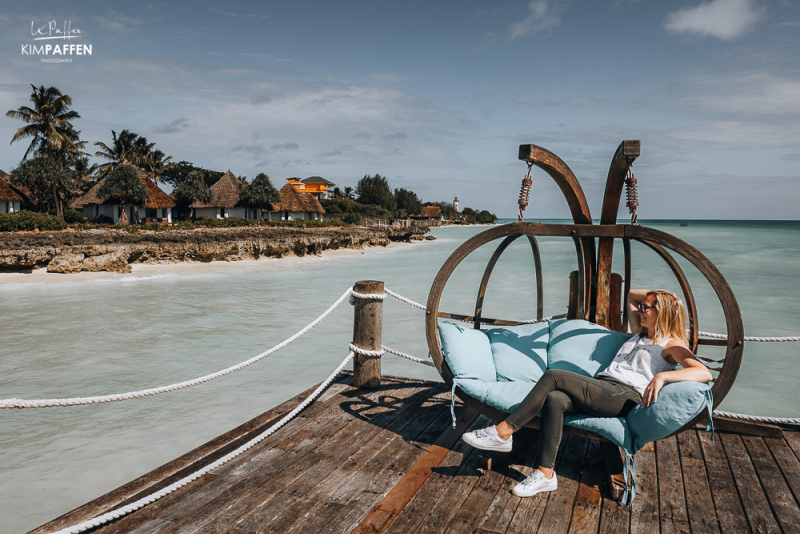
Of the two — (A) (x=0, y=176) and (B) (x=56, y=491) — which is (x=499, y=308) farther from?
(A) (x=0, y=176)

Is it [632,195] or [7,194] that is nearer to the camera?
[632,195]

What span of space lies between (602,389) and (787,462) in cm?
142

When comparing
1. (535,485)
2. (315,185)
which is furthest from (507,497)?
(315,185)

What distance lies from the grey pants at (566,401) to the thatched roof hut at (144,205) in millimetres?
37548

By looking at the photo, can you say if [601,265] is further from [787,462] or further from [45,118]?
[45,118]

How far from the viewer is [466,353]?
121 inches

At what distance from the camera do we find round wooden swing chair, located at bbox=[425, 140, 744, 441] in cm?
264

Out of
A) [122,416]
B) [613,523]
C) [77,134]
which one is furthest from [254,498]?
[77,134]

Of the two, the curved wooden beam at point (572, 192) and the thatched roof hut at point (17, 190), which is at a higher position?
the thatched roof hut at point (17, 190)

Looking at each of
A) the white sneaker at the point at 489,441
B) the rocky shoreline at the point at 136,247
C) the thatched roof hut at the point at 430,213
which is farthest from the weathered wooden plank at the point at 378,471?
the thatched roof hut at the point at 430,213

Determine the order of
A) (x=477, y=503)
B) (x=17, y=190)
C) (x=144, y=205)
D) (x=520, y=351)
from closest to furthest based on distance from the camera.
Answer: (x=477, y=503), (x=520, y=351), (x=17, y=190), (x=144, y=205)

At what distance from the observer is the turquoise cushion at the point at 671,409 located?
2.36m

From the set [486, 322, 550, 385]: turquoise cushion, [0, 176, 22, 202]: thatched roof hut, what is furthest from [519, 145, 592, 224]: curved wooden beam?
[0, 176, 22, 202]: thatched roof hut

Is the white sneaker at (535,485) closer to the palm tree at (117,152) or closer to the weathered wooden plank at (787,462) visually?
the weathered wooden plank at (787,462)
